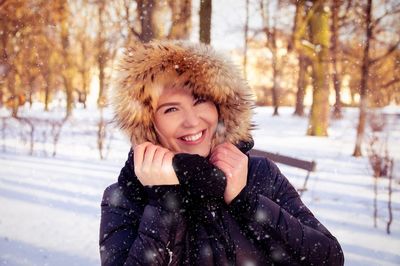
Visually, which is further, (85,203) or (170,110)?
(85,203)

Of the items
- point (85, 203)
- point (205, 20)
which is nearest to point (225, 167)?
point (85, 203)

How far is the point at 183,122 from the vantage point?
64.4 inches

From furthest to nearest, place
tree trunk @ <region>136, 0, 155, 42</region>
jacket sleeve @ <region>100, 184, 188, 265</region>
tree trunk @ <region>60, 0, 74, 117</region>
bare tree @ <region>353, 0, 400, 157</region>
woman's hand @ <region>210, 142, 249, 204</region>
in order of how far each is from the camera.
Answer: tree trunk @ <region>60, 0, 74, 117</region> < bare tree @ <region>353, 0, 400, 157</region> < tree trunk @ <region>136, 0, 155, 42</region> < woman's hand @ <region>210, 142, 249, 204</region> < jacket sleeve @ <region>100, 184, 188, 265</region>

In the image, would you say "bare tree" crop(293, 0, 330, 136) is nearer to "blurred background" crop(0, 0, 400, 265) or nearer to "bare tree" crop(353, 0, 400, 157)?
"blurred background" crop(0, 0, 400, 265)

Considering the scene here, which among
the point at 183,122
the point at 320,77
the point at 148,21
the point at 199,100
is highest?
the point at 148,21

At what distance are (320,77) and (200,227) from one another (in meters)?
15.4

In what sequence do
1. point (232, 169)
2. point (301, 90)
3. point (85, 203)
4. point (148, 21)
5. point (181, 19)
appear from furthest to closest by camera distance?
point (301, 90) → point (181, 19) → point (148, 21) → point (85, 203) → point (232, 169)

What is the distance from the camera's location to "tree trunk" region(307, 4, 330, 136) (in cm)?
1560

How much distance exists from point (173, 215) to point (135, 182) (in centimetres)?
27

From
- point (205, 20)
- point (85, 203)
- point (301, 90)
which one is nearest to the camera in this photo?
point (85, 203)

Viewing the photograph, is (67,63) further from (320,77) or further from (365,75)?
(365,75)

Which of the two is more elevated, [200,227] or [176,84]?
[176,84]

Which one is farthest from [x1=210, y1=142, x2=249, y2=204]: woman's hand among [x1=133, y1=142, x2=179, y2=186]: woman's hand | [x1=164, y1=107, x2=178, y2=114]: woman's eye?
[x1=164, y1=107, x2=178, y2=114]: woman's eye

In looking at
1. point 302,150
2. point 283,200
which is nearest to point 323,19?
point 302,150
